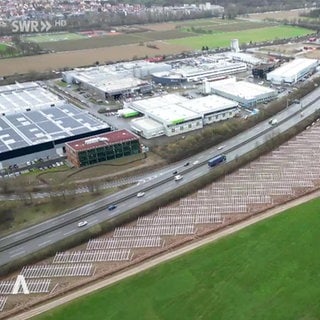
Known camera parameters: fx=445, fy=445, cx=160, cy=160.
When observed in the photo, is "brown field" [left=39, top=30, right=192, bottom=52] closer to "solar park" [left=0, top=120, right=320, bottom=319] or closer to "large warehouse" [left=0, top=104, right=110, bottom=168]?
"large warehouse" [left=0, top=104, right=110, bottom=168]

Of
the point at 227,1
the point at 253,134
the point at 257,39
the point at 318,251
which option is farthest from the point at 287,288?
the point at 227,1

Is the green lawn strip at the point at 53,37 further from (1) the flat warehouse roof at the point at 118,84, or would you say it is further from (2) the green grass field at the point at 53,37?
(1) the flat warehouse roof at the point at 118,84

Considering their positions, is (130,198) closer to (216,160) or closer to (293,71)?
(216,160)

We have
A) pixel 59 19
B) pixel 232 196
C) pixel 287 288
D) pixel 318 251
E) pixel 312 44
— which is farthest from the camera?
pixel 59 19

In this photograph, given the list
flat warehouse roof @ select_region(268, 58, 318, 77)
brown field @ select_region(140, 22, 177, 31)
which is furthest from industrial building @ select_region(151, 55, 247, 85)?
A: brown field @ select_region(140, 22, 177, 31)

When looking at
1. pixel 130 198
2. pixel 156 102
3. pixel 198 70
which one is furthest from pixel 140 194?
pixel 198 70

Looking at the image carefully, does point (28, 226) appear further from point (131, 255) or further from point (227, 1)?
point (227, 1)

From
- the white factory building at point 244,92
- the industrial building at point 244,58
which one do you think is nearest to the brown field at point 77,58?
the industrial building at point 244,58
